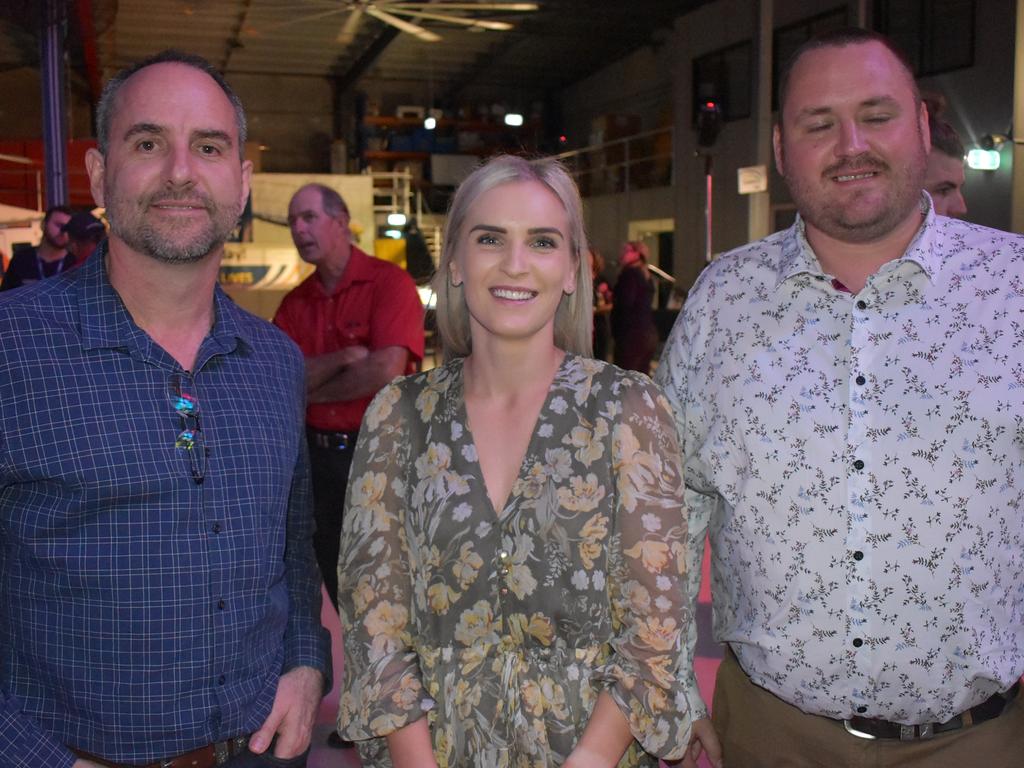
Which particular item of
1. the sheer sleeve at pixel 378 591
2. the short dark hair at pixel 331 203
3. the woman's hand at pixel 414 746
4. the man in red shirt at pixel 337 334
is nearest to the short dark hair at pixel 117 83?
the sheer sleeve at pixel 378 591

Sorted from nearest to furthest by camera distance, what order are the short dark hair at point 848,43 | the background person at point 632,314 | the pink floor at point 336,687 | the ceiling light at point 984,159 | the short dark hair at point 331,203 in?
the short dark hair at point 848,43
the pink floor at point 336,687
the short dark hair at point 331,203
the background person at point 632,314
the ceiling light at point 984,159

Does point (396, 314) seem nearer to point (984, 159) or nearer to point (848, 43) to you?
point (848, 43)

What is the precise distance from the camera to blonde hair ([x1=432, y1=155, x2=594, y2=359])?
5.58ft

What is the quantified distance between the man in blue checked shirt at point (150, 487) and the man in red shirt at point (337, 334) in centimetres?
→ 185

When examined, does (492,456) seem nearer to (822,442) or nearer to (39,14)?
(822,442)

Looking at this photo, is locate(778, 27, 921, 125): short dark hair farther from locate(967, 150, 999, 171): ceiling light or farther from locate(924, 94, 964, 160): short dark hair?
locate(967, 150, 999, 171): ceiling light

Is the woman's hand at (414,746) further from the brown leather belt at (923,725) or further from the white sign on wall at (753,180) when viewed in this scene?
the white sign on wall at (753,180)

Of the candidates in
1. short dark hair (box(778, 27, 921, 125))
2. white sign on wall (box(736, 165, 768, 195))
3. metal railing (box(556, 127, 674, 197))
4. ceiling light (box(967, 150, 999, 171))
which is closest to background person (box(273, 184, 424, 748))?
short dark hair (box(778, 27, 921, 125))

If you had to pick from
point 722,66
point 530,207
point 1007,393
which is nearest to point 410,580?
point 530,207

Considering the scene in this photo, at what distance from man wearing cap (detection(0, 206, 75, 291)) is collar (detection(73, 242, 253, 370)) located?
183 inches

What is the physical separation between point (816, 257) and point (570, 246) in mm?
513

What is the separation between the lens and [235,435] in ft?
5.54

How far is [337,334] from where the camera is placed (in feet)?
12.8

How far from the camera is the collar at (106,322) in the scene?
1.60 m
